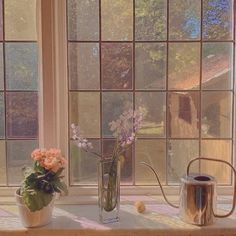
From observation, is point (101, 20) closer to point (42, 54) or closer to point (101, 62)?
point (101, 62)

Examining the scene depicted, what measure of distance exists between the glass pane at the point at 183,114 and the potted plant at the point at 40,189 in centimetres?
59

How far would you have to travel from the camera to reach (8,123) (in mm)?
1981

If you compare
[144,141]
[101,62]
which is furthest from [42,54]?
[144,141]

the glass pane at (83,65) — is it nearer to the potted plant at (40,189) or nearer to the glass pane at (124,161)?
the glass pane at (124,161)

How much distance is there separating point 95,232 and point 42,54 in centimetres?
81

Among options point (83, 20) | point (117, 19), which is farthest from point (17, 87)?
point (117, 19)

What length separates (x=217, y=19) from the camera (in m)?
1.95

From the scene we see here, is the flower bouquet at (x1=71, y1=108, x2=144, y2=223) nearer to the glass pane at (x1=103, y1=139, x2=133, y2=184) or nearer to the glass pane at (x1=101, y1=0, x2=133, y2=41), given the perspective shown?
the glass pane at (x1=103, y1=139, x2=133, y2=184)

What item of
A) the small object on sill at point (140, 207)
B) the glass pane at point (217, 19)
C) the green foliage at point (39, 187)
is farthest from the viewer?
the glass pane at point (217, 19)

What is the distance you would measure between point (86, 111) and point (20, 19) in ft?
1.73

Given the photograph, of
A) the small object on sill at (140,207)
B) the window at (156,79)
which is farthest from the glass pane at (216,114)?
the small object on sill at (140,207)

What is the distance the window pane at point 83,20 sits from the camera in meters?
1.95

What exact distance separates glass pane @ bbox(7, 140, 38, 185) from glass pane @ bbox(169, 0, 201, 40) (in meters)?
0.85

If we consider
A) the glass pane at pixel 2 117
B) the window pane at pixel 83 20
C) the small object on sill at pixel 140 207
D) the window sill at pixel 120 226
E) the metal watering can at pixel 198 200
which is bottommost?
the window sill at pixel 120 226
